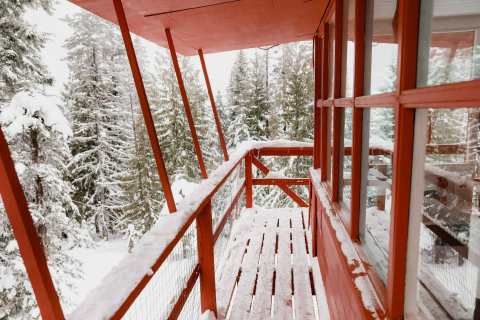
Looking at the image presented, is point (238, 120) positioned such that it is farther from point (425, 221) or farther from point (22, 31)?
point (425, 221)

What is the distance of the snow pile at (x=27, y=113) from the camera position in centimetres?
611

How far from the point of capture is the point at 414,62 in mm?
811

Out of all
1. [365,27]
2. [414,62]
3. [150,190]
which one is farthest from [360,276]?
[150,190]

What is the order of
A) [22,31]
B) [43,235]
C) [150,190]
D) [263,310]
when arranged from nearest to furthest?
[263,310] < [22,31] < [43,235] < [150,190]

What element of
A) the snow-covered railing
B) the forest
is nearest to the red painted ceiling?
the snow-covered railing

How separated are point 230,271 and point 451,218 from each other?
2.55m

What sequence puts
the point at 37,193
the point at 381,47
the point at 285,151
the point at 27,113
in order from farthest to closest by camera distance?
the point at 37,193
the point at 27,113
the point at 285,151
the point at 381,47

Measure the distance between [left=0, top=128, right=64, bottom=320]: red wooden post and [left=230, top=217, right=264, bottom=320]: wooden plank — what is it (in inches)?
71.7

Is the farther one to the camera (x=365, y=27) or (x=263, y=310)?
(x=263, y=310)

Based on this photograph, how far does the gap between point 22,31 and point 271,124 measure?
1240cm

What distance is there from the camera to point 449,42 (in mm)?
672

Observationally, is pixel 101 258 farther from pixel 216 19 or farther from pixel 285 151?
pixel 216 19

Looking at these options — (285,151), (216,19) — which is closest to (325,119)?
(216,19)

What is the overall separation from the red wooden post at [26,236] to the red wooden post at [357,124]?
1.25 m
